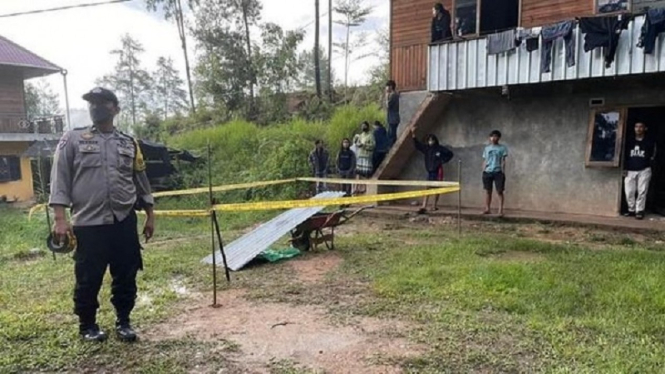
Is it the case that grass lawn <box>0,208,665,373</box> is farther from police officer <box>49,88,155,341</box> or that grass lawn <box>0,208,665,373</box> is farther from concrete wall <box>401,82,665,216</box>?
concrete wall <box>401,82,665,216</box>

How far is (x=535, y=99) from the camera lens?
957cm

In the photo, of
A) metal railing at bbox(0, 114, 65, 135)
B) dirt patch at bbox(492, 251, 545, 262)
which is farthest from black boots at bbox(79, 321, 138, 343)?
metal railing at bbox(0, 114, 65, 135)

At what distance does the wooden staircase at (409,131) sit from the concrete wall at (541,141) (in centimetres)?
27

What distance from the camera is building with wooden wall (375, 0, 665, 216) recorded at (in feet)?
27.2

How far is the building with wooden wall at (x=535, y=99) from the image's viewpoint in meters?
8.29

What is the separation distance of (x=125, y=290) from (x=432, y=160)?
7.24 metres

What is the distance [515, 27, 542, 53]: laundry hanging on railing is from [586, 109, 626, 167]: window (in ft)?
5.69

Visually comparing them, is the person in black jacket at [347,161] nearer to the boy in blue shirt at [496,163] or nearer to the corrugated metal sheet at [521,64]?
the corrugated metal sheet at [521,64]

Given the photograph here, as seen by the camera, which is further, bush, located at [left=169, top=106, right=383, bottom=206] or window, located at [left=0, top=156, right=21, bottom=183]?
window, located at [left=0, top=156, right=21, bottom=183]

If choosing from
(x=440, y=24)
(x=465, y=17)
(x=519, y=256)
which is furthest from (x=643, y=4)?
(x=519, y=256)

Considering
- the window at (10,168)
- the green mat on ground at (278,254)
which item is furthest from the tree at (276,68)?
the green mat on ground at (278,254)

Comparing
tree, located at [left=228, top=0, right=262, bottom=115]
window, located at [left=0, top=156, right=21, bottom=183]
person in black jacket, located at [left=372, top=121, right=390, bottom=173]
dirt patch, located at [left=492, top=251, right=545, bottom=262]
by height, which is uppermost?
tree, located at [left=228, top=0, right=262, bottom=115]

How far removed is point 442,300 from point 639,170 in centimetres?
556

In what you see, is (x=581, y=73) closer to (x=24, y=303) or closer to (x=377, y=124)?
(x=377, y=124)
